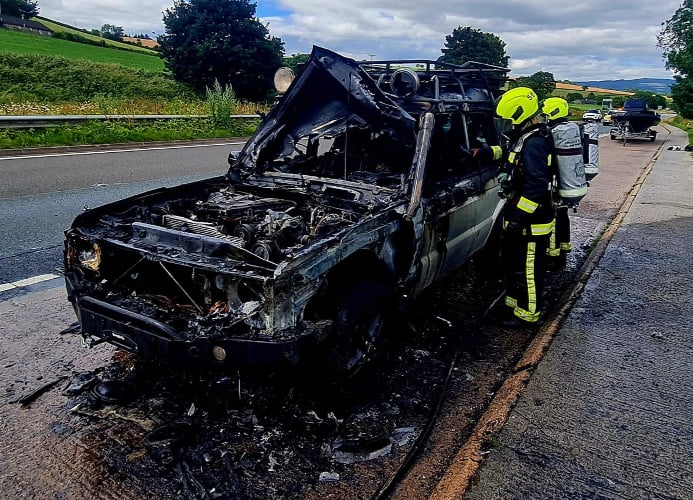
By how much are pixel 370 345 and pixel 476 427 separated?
79cm

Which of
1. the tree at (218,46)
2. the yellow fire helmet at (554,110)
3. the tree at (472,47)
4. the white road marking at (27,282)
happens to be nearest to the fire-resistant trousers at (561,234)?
the yellow fire helmet at (554,110)

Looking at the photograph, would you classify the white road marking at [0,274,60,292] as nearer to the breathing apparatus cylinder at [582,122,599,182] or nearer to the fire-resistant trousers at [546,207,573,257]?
the fire-resistant trousers at [546,207,573,257]

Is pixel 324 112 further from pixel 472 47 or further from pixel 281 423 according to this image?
pixel 472 47

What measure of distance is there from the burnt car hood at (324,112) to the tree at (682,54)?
39.3m

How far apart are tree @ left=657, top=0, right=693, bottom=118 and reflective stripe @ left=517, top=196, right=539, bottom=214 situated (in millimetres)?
39056

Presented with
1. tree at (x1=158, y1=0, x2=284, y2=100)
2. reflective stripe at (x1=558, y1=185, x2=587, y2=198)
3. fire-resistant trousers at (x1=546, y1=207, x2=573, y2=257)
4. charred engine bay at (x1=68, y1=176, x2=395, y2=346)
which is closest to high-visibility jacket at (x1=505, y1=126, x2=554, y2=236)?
reflective stripe at (x1=558, y1=185, x2=587, y2=198)

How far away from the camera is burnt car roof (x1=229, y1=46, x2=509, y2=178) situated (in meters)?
4.62

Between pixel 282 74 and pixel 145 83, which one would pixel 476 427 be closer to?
pixel 282 74

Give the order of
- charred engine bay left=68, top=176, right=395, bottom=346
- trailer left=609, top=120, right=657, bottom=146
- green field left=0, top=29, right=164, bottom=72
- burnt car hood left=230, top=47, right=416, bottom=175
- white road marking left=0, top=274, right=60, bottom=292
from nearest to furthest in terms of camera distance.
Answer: charred engine bay left=68, top=176, right=395, bottom=346 < burnt car hood left=230, top=47, right=416, bottom=175 < white road marking left=0, top=274, right=60, bottom=292 < trailer left=609, top=120, right=657, bottom=146 < green field left=0, top=29, right=164, bottom=72

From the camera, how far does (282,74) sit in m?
5.24

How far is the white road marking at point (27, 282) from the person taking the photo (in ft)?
16.5

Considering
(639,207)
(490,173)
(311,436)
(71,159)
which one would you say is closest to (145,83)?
(71,159)

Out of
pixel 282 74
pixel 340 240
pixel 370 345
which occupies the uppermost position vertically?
pixel 282 74

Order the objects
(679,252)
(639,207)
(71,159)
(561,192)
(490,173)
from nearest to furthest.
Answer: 1. (561,192)
2. (490,173)
3. (679,252)
4. (639,207)
5. (71,159)
